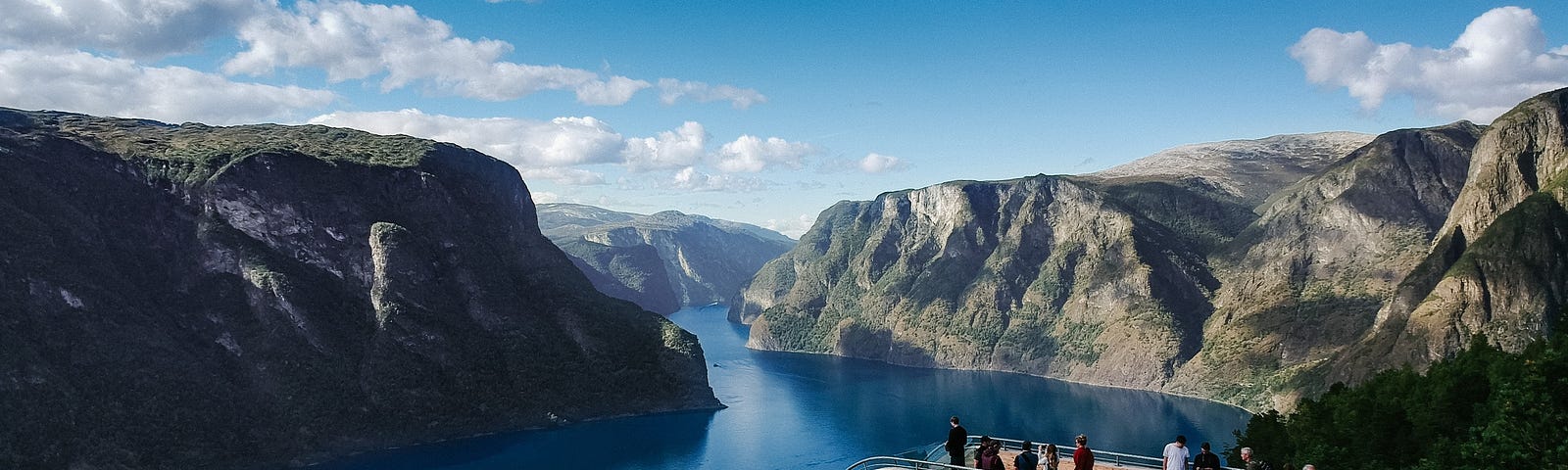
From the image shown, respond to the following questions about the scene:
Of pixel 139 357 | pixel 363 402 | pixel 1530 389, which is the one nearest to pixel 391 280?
pixel 363 402

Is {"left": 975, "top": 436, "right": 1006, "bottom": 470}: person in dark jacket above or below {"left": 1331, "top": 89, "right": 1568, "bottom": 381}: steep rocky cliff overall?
below

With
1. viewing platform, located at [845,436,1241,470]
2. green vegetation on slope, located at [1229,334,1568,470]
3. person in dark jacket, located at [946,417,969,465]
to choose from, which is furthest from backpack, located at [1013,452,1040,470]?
green vegetation on slope, located at [1229,334,1568,470]

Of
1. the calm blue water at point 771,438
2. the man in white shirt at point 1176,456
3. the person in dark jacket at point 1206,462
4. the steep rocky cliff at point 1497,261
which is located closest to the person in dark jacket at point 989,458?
the man in white shirt at point 1176,456

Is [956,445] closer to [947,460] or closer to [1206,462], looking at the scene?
[947,460]

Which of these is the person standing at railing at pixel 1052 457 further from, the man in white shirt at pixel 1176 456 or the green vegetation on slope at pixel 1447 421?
the green vegetation on slope at pixel 1447 421

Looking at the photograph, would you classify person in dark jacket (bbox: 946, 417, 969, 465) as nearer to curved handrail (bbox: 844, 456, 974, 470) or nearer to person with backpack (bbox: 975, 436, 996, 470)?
curved handrail (bbox: 844, 456, 974, 470)
